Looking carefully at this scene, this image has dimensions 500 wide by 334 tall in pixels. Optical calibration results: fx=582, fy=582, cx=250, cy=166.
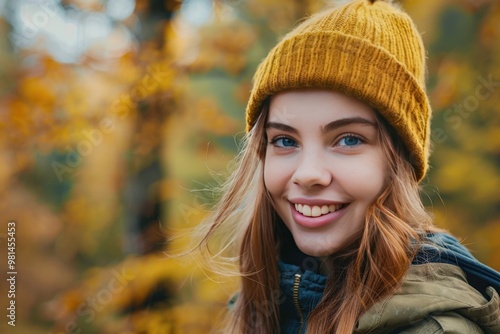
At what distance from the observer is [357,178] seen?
1965 millimetres

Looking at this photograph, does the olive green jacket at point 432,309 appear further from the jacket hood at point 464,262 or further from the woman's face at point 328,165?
the woman's face at point 328,165

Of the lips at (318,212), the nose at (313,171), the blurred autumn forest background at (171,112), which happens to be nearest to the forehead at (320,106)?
the nose at (313,171)

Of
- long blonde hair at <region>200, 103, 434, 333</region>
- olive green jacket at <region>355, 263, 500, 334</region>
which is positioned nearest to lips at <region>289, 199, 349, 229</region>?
long blonde hair at <region>200, 103, 434, 333</region>

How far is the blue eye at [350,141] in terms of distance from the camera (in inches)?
78.6

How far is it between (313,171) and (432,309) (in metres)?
0.57

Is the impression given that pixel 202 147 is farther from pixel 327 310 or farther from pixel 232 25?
pixel 327 310

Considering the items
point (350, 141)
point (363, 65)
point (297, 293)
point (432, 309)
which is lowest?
point (297, 293)

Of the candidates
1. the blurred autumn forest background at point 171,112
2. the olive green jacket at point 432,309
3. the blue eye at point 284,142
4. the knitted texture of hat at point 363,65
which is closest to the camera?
the olive green jacket at point 432,309

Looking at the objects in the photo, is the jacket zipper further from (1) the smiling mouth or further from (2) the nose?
(2) the nose

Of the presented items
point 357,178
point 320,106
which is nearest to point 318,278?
point 357,178

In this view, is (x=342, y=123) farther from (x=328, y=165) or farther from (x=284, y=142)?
(x=284, y=142)

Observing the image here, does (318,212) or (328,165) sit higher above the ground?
(328,165)

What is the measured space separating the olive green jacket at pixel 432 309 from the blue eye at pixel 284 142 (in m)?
0.61

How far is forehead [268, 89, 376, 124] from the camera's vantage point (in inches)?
78.3
